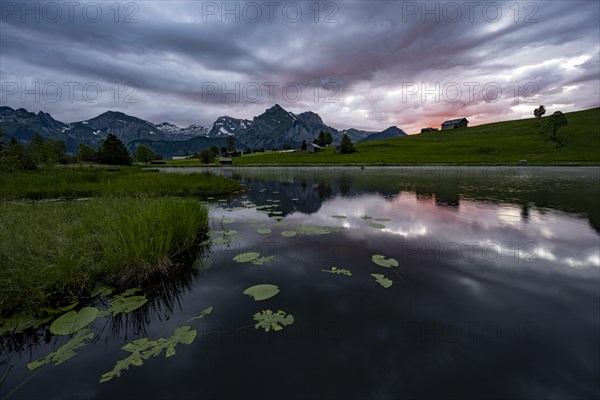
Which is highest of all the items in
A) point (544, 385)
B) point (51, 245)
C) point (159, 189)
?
point (159, 189)

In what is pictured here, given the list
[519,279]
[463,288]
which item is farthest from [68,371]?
[519,279]

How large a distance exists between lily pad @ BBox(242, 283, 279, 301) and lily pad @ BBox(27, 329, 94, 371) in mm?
3622

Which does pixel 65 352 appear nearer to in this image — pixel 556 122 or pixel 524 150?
pixel 524 150

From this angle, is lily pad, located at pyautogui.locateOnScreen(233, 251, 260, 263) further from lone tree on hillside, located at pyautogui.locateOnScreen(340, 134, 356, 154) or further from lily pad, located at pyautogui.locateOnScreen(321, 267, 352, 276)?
lone tree on hillside, located at pyautogui.locateOnScreen(340, 134, 356, 154)

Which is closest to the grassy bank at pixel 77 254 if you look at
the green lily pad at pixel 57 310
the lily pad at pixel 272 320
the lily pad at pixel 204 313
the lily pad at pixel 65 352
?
the green lily pad at pixel 57 310

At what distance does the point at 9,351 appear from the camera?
16.4ft

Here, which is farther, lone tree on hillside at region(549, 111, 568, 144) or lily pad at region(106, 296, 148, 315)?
lone tree on hillside at region(549, 111, 568, 144)

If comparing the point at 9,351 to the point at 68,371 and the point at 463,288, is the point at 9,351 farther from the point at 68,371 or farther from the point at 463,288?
the point at 463,288

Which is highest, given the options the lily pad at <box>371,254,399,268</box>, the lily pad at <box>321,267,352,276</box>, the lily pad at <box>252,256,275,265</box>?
the lily pad at <box>252,256,275,265</box>

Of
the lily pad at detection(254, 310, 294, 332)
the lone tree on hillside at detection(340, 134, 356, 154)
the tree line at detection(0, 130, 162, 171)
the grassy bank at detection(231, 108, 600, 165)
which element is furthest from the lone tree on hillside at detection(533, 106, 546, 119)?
the tree line at detection(0, 130, 162, 171)

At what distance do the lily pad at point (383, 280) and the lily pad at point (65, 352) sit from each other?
7501mm

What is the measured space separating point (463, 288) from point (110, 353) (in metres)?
9.11

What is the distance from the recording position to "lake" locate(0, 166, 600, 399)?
14.0 feet

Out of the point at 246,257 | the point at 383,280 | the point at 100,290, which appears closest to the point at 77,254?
the point at 100,290
